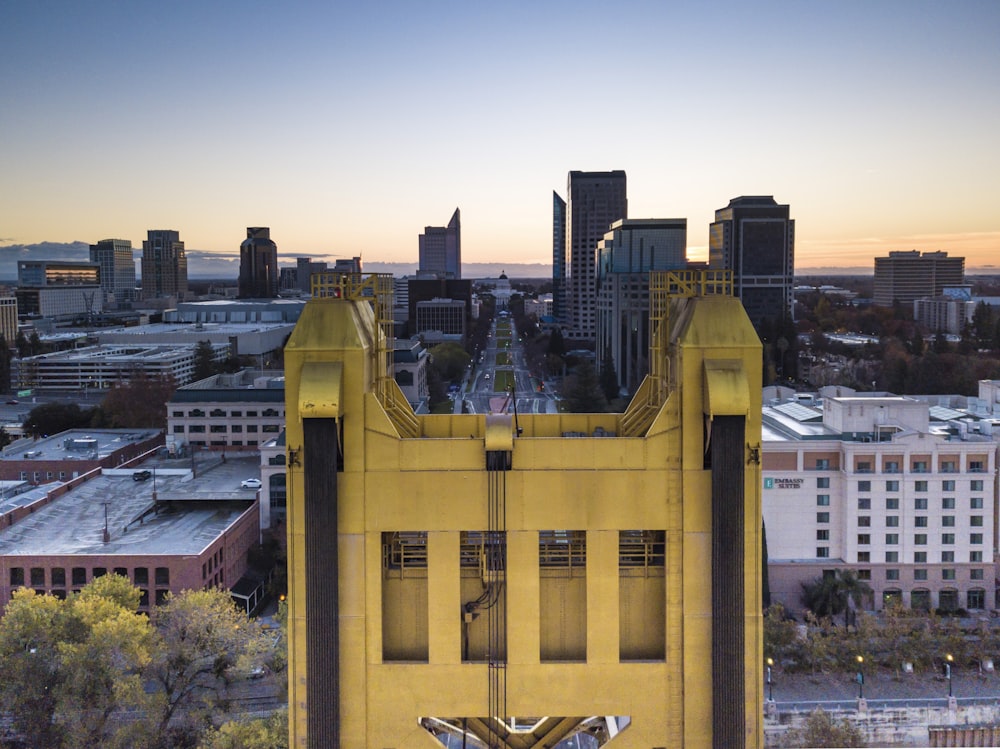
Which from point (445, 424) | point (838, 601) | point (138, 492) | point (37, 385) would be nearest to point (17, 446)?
point (138, 492)

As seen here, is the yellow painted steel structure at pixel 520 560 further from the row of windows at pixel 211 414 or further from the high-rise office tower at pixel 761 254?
the high-rise office tower at pixel 761 254

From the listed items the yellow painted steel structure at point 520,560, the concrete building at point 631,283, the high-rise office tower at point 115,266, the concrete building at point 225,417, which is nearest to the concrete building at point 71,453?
the concrete building at point 225,417

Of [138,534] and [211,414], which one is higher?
[211,414]

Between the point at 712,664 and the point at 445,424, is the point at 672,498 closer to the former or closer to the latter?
the point at 712,664

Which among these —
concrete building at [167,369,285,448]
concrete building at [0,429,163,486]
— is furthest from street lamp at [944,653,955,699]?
concrete building at [0,429,163,486]

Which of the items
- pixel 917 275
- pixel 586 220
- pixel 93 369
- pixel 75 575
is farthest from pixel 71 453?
pixel 917 275

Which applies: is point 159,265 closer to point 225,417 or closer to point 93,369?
point 93,369
